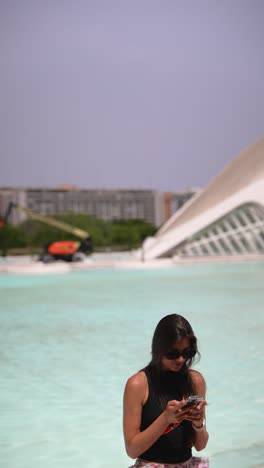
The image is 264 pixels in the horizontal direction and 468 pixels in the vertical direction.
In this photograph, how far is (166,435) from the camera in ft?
7.83

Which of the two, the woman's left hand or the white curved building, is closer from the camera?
the woman's left hand

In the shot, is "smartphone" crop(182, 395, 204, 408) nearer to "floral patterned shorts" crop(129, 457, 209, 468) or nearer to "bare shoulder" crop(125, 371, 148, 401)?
"bare shoulder" crop(125, 371, 148, 401)

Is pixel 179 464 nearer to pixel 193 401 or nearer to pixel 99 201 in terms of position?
pixel 193 401

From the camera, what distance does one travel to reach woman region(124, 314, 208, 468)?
2307mm

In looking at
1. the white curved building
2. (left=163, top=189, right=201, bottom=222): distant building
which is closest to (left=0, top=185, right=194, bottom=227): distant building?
(left=163, top=189, right=201, bottom=222): distant building

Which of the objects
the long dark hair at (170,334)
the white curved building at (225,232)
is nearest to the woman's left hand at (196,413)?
the long dark hair at (170,334)

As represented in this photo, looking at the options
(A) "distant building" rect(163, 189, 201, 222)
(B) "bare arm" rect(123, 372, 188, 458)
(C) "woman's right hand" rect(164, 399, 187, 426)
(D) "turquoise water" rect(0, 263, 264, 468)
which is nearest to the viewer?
(C) "woman's right hand" rect(164, 399, 187, 426)

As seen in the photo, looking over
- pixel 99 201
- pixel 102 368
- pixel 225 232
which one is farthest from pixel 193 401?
pixel 99 201

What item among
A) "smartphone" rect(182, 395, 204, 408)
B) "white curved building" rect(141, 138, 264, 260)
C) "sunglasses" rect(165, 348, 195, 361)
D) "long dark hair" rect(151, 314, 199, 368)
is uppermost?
"white curved building" rect(141, 138, 264, 260)

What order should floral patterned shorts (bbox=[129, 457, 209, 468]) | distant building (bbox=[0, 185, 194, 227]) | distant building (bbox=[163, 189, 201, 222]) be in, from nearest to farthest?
floral patterned shorts (bbox=[129, 457, 209, 468]) → distant building (bbox=[0, 185, 194, 227]) → distant building (bbox=[163, 189, 201, 222])

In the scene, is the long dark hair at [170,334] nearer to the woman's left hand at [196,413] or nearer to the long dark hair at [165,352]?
the long dark hair at [165,352]

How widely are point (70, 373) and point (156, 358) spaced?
408 centimetres

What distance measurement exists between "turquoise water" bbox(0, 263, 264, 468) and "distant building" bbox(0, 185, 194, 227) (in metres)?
89.0

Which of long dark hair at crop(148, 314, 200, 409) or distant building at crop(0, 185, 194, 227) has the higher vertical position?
distant building at crop(0, 185, 194, 227)
